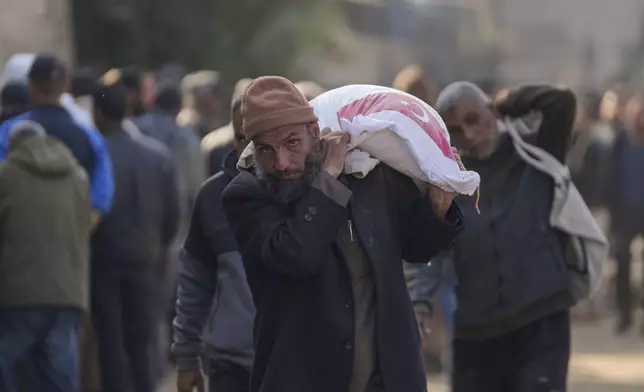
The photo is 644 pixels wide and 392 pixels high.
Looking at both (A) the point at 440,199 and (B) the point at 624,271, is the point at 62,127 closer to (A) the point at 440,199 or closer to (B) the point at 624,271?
(A) the point at 440,199

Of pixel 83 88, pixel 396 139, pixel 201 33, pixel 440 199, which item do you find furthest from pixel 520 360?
pixel 201 33

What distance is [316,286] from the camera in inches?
195

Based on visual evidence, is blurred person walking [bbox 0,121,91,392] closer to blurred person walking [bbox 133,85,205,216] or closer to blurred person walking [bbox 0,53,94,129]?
blurred person walking [bbox 0,53,94,129]

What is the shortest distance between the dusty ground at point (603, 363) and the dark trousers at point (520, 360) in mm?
3992

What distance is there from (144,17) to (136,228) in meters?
13.1

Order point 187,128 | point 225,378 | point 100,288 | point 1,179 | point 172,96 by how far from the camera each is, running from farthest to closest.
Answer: point 187,128
point 172,96
point 100,288
point 1,179
point 225,378

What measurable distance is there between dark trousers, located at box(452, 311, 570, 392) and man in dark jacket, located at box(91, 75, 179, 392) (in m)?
2.76

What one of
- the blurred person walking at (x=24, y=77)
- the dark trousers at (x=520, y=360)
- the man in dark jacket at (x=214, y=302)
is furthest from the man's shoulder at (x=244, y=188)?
the blurred person walking at (x=24, y=77)

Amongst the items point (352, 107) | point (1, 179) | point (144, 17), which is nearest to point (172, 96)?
point (1, 179)

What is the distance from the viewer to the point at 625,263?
1495 centimetres

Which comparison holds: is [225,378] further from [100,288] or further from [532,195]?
[100,288]

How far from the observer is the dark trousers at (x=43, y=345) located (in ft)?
26.1

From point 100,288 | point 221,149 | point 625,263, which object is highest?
point 221,149

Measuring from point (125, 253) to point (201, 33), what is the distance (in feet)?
44.7
